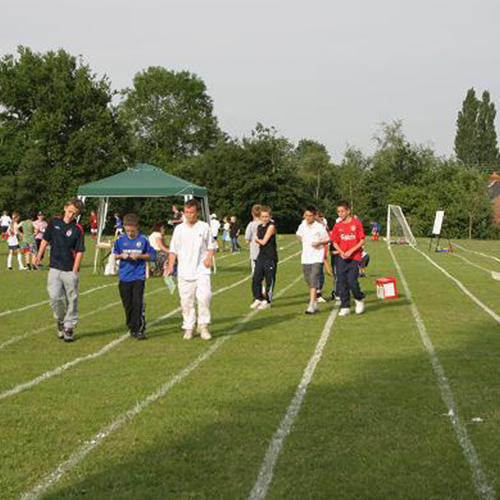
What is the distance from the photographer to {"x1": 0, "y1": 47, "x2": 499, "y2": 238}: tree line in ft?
199

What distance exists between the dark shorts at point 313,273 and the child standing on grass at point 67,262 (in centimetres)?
436

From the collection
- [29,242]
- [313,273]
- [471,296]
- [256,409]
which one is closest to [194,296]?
[313,273]

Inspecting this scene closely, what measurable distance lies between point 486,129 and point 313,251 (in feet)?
328

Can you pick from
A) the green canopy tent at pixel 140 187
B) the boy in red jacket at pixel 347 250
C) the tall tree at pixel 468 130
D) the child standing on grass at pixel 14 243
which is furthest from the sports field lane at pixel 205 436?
the tall tree at pixel 468 130

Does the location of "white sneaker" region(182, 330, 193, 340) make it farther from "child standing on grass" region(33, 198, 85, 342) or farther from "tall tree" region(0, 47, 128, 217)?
"tall tree" region(0, 47, 128, 217)

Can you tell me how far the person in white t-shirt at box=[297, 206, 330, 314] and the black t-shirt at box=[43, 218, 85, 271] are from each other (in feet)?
14.3

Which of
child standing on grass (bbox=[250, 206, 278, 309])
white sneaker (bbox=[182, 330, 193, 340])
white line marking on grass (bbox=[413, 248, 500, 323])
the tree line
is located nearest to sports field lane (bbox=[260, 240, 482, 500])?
white sneaker (bbox=[182, 330, 193, 340])

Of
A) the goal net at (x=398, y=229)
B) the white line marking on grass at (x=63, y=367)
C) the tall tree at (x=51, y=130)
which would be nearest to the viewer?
the white line marking on grass at (x=63, y=367)

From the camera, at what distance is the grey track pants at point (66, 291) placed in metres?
10.4

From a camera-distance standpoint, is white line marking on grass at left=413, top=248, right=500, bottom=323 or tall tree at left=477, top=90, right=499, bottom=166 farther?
tall tree at left=477, top=90, right=499, bottom=166

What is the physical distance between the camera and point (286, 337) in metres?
10.8

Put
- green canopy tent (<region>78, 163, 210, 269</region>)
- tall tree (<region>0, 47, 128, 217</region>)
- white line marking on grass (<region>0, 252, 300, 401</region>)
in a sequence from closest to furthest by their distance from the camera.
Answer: white line marking on grass (<region>0, 252, 300, 401</region>) → green canopy tent (<region>78, 163, 210, 269</region>) → tall tree (<region>0, 47, 128, 217</region>)

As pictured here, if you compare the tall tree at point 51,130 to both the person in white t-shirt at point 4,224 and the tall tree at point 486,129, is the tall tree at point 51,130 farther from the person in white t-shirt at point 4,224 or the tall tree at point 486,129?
the tall tree at point 486,129

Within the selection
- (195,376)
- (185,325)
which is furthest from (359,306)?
(195,376)
